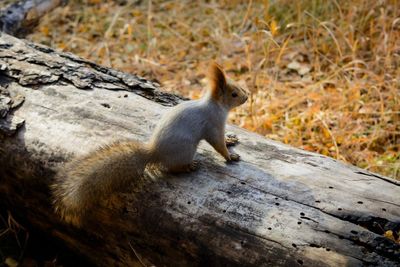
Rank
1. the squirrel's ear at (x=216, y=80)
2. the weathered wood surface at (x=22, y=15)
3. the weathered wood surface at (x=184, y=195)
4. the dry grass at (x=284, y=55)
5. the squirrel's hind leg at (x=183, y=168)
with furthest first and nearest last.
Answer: the weathered wood surface at (x=22, y=15), the dry grass at (x=284, y=55), the squirrel's ear at (x=216, y=80), the squirrel's hind leg at (x=183, y=168), the weathered wood surface at (x=184, y=195)

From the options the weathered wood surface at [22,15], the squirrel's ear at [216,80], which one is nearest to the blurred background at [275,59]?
the weathered wood surface at [22,15]

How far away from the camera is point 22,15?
12.8ft

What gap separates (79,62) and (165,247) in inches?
49.3

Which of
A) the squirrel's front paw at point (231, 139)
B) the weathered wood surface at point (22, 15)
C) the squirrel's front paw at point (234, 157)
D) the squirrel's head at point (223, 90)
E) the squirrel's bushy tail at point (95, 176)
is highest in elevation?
the squirrel's head at point (223, 90)

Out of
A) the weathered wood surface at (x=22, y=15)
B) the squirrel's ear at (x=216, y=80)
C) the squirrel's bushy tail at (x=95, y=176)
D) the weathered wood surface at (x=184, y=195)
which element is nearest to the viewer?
the weathered wood surface at (x=184, y=195)

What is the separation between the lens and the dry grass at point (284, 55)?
127 inches

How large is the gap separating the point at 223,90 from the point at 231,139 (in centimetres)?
21

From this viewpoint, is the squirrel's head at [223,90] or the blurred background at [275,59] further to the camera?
the blurred background at [275,59]

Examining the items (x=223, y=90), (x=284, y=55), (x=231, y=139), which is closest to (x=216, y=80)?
(x=223, y=90)

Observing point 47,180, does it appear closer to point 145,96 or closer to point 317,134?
point 145,96

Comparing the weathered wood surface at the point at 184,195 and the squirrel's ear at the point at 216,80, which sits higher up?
the squirrel's ear at the point at 216,80

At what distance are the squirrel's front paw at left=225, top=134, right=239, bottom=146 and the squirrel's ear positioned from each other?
0.65 ft

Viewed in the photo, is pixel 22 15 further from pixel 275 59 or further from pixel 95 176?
pixel 95 176

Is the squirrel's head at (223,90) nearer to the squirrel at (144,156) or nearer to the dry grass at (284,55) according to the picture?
the squirrel at (144,156)
